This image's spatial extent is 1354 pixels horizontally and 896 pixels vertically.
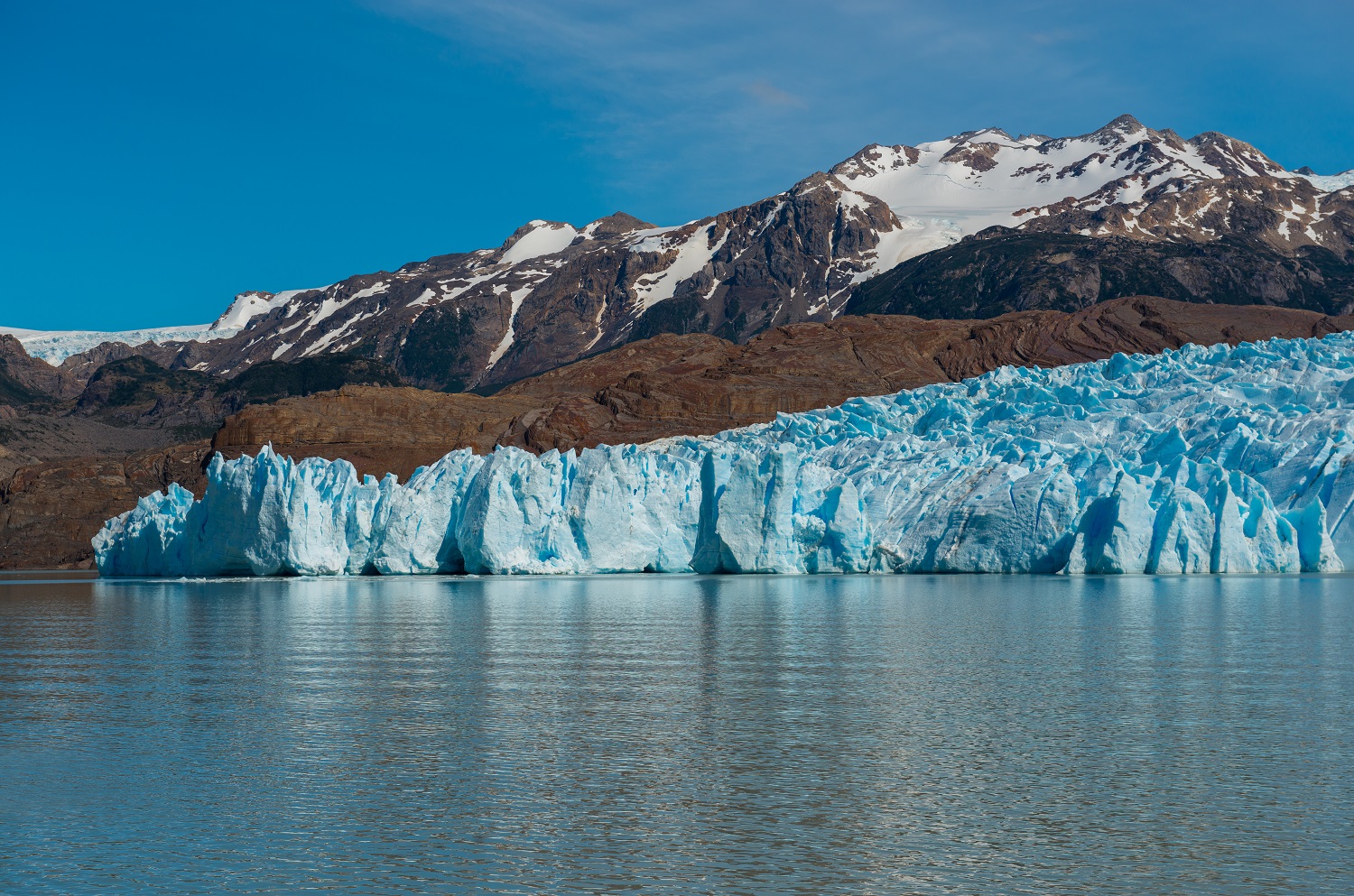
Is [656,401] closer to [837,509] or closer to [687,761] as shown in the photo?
[837,509]

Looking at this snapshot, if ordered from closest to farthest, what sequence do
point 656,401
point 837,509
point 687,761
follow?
1. point 687,761
2. point 837,509
3. point 656,401

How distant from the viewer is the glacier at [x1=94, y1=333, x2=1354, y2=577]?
50.4 meters

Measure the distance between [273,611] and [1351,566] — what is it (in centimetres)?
3985

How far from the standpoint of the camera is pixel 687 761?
15797 millimetres

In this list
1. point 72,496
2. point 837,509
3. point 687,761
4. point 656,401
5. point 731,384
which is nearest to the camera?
point 687,761

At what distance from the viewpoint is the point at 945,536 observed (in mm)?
53406

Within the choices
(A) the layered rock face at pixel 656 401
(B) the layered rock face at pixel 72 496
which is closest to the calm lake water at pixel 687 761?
(A) the layered rock face at pixel 656 401

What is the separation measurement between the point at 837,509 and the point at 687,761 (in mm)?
37758

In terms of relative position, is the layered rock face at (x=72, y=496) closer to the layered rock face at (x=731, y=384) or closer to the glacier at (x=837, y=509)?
the layered rock face at (x=731, y=384)

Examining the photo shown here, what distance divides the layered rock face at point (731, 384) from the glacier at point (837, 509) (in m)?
65.0

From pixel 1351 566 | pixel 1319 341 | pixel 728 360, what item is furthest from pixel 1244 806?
pixel 728 360

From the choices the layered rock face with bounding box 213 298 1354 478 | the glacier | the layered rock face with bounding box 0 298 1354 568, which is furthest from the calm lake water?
the layered rock face with bounding box 213 298 1354 478

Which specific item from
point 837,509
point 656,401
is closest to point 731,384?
point 656,401

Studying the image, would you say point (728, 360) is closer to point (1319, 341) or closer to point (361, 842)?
point (1319, 341)
